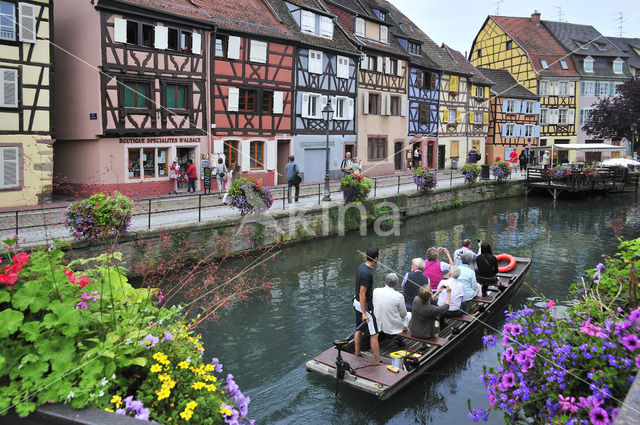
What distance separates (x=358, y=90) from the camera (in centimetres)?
3341

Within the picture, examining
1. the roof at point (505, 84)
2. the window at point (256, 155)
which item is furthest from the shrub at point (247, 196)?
the roof at point (505, 84)

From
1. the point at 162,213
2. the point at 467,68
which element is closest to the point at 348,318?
the point at 162,213

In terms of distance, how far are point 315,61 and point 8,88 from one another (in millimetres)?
15722

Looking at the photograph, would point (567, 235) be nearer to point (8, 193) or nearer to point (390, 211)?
point (390, 211)

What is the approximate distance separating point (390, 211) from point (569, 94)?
39930mm

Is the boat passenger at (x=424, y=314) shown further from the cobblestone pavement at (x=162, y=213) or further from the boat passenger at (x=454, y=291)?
the cobblestone pavement at (x=162, y=213)

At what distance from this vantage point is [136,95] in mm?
21656

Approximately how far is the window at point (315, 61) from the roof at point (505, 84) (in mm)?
25369

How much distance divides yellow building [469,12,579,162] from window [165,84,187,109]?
39.6m

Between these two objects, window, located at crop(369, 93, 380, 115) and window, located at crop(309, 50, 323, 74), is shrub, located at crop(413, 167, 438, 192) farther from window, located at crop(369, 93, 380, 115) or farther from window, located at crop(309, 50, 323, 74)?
window, located at crop(369, 93, 380, 115)

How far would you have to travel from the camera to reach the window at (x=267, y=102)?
27.2 m

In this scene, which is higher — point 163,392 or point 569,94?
point 569,94

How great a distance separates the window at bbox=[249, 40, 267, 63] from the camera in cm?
2599

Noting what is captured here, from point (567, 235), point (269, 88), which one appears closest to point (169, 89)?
point (269, 88)
